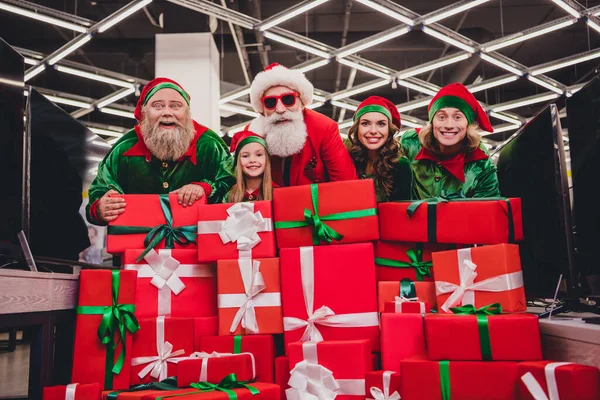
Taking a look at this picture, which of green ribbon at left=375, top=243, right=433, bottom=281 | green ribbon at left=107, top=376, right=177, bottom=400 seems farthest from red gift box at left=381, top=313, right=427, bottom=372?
green ribbon at left=107, top=376, right=177, bottom=400

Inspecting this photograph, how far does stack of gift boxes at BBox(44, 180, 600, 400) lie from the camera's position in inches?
65.0

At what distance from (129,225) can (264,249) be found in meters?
0.60

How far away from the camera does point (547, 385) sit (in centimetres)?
142

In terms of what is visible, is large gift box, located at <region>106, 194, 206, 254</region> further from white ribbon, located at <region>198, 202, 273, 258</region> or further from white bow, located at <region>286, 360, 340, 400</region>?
white bow, located at <region>286, 360, 340, 400</region>

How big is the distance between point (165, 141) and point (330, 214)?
1.07 meters

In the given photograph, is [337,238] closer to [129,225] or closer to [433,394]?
[433,394]

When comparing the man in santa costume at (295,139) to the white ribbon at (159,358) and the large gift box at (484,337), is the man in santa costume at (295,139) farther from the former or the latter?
→ the large gift box at (484,337)

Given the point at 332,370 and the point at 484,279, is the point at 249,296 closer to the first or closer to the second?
the point at 332,370

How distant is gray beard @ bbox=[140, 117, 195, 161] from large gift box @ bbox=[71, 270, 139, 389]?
0.88 meters

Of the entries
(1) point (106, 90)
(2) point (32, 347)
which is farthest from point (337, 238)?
(1) point (106, 90)

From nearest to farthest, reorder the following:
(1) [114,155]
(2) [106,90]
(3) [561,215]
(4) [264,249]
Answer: (3) [561,215]
(4) [264,249]
(1) [114,155]
(2) [106,90]

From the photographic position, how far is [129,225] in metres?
2.24

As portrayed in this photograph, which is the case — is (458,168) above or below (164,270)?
above

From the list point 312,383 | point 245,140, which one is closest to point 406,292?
point 312,383
